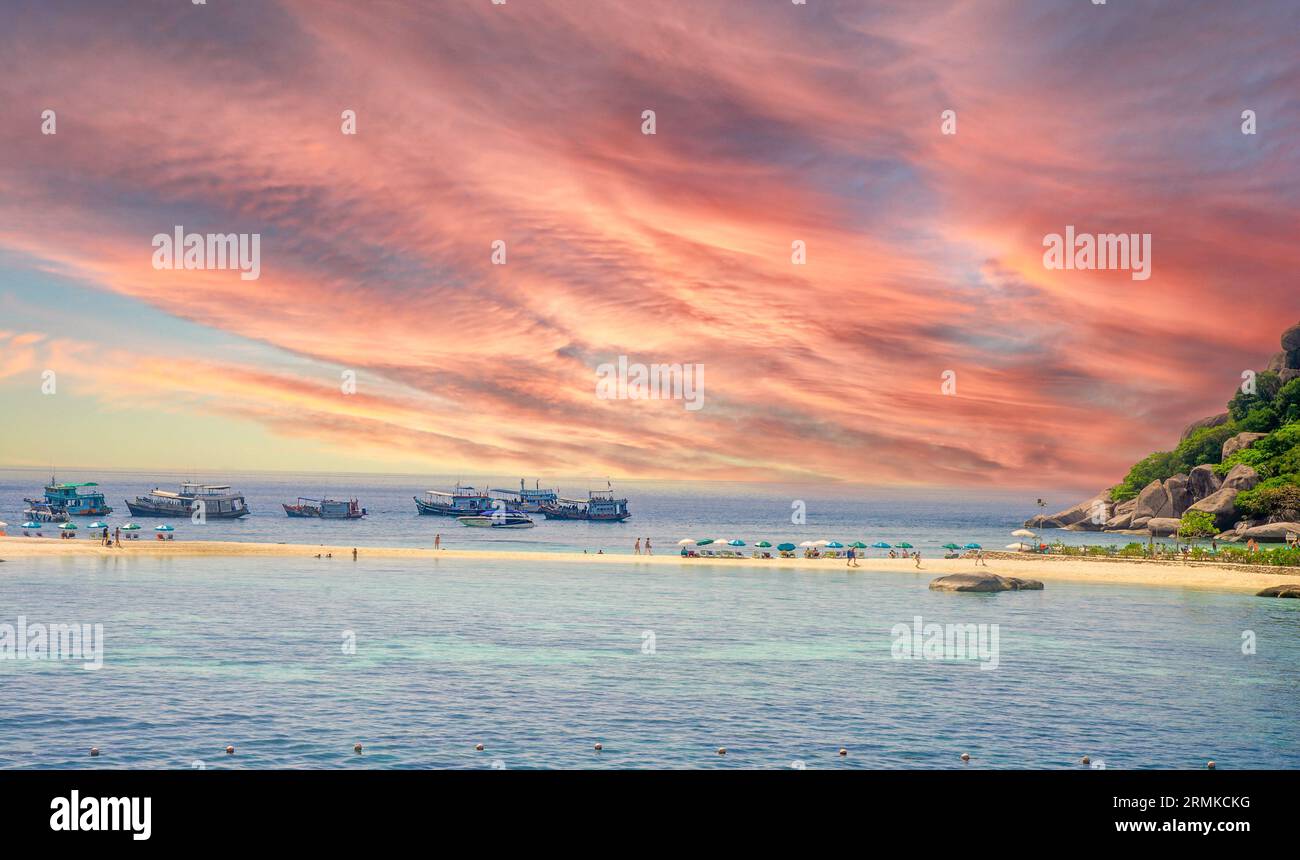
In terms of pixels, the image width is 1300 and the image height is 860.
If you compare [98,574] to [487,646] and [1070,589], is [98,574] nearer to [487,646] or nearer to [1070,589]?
[487,646]

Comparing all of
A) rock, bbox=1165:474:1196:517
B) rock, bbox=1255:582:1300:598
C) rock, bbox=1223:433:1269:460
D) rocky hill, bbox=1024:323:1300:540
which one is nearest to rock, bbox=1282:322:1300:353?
rocky hill, bbox=1024:323:1300:540

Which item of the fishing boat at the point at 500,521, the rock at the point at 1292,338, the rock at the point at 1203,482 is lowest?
the fishing boat at the point at 500,521

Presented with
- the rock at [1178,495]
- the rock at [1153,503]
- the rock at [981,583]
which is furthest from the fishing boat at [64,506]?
the rock at [1153,503]

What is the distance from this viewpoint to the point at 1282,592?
75.2 metres

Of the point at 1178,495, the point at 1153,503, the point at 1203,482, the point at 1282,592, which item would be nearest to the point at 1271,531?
the point at 1203,482

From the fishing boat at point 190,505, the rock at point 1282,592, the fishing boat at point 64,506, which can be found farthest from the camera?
the fishing boat at point 190,505

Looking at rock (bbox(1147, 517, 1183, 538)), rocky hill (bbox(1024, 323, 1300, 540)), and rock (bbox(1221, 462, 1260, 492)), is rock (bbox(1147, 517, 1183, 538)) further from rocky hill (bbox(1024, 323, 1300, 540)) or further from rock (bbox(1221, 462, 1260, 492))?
rock (bbox(1221, 462, 1260, 492))

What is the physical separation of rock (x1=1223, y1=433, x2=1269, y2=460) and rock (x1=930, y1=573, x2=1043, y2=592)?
126 metres

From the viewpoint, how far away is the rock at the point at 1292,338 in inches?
7525

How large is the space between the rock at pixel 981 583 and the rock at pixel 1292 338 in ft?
493

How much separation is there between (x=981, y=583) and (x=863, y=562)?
27.7 m

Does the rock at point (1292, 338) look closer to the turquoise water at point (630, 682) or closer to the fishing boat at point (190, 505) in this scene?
the turquoise water at point (630, 682)
